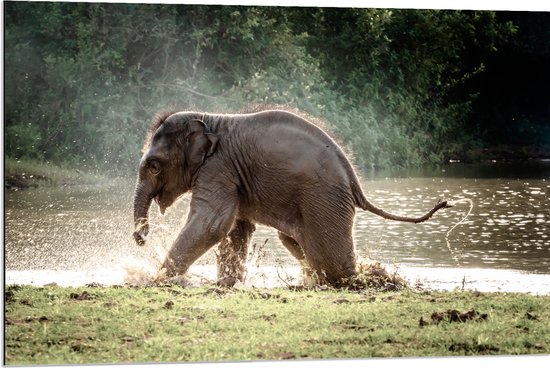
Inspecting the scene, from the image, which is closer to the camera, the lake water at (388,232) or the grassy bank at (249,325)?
the grassy bank at (249,325)

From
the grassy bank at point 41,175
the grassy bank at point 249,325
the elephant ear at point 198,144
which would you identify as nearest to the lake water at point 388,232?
the grassy bank at point 41,175

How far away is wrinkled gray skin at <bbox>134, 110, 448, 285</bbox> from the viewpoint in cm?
898

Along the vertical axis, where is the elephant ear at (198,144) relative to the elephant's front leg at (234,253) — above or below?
above

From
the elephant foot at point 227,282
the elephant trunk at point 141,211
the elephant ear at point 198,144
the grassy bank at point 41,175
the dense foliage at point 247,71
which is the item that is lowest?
the elephant foot at point 227,282

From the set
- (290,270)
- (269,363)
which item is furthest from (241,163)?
(269,363)

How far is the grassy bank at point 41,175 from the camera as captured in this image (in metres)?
8.91

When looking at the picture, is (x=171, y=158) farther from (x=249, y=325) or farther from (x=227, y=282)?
(x=249, y=325)

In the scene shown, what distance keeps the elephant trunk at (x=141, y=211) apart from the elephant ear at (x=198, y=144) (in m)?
0.33

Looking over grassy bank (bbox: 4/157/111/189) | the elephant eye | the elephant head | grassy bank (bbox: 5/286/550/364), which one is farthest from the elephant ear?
grassy bank (bbox: 4/157/111/189)

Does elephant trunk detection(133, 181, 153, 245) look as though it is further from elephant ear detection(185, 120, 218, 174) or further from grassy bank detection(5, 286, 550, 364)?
grassy bank detection(5, 286, 550, 364)

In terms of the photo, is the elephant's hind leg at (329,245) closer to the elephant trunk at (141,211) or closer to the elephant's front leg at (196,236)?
the elephant's front leg at (196,236)

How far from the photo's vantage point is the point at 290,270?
32.3 ft

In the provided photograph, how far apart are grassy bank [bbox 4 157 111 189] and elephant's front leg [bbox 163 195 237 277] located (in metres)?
1.07

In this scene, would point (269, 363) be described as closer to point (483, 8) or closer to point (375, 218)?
point (483, 8)
